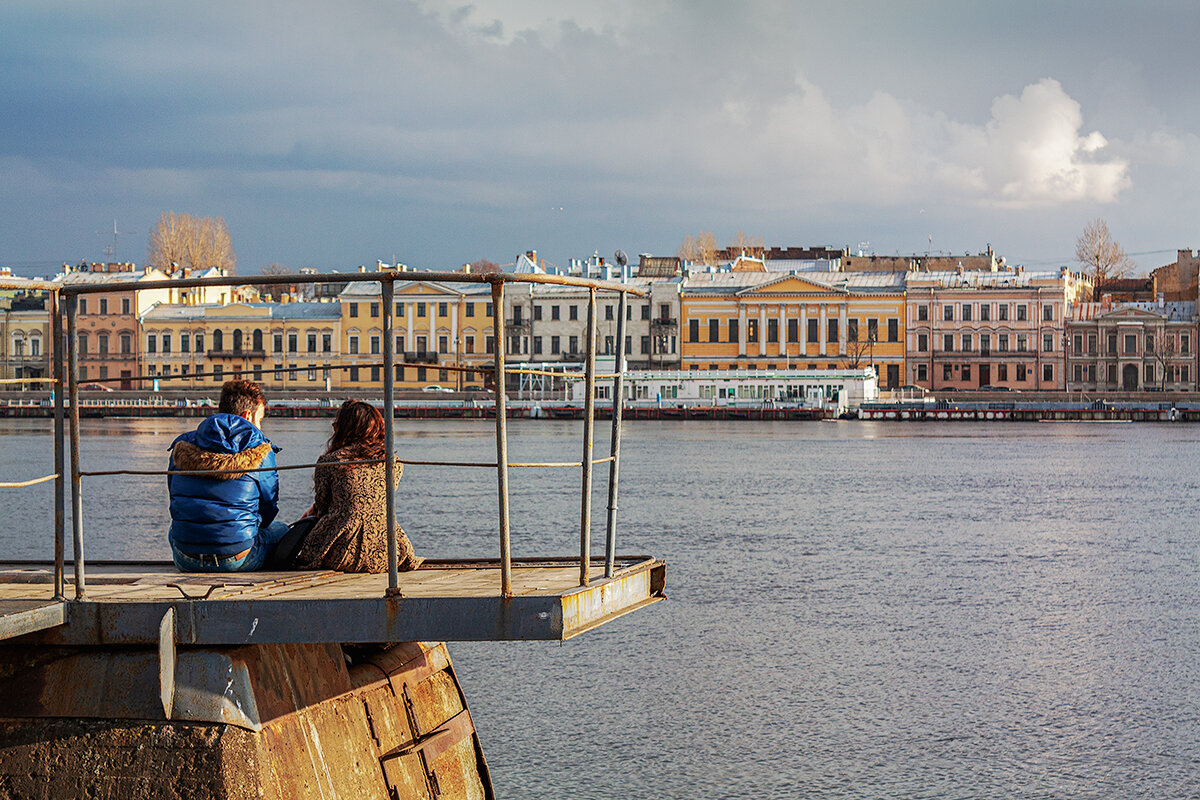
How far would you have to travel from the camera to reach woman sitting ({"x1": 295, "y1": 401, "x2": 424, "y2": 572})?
18.5ft

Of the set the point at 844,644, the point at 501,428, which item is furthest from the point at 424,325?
the point at 501,428

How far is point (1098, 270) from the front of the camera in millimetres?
107312

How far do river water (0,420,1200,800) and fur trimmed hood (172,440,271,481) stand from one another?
3.73 meters

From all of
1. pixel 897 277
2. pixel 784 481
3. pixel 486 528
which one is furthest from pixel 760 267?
pixel 486 528

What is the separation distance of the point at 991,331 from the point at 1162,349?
32.1 ft

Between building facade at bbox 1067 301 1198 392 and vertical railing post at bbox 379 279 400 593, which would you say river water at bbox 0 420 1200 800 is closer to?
vertical railing post at bbox 379 279 400 593

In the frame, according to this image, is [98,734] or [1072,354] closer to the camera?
[98,734]

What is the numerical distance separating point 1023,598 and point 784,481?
19098 mm

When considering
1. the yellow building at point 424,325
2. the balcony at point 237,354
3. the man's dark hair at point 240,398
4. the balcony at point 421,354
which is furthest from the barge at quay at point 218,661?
the balcony at point 237,354

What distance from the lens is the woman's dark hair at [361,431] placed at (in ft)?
18.8

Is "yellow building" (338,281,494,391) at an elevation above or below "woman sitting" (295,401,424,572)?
above

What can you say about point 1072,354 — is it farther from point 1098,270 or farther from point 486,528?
point 486,528

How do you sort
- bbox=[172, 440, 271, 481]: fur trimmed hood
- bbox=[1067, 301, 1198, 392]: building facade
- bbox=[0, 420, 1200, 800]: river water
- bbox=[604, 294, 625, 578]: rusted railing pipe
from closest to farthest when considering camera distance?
bbox=[604, 294, 625, 578]: rusted railing pipe, bbox=[172, 440, 271, 481]: fur trimmed hood, bbox=[0, 420, 1200, 800]: river water, bbox=[1067, 301, 1198, 392]: building facade

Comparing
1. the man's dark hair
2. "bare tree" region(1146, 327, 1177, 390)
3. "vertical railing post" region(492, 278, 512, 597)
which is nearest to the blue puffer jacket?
the man's dark hair
